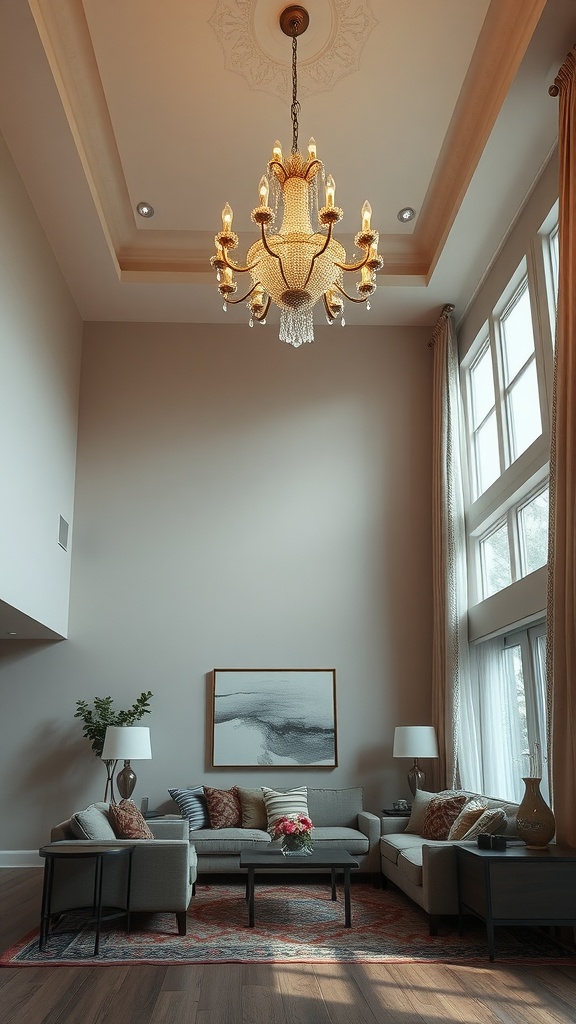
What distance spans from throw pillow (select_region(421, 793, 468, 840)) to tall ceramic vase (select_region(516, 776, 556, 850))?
1.73 meters

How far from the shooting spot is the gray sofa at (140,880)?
18.2 ft

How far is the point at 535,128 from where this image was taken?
22.1 ft

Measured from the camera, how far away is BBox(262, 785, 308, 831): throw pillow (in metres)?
8.05

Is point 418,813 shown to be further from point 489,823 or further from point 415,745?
point 489,823

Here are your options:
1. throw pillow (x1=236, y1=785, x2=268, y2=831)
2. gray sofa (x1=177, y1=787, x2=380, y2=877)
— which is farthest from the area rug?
throw pillow (x1=236, y1=785, x2=268, y2=831)

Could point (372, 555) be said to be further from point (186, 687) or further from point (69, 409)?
point (69, 409)

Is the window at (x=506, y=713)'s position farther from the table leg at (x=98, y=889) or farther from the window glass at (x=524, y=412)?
the table leg at (x=98, y=889)

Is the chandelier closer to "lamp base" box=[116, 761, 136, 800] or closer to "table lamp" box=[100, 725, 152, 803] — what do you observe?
"table lamp" box=[100, 725, 152, 803]

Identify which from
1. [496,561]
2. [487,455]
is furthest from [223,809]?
[487,455]

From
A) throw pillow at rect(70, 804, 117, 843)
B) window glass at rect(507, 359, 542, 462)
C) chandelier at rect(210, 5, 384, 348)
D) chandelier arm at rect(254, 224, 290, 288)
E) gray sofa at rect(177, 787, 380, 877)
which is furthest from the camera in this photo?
gray sofa at rect(177, 787, 380, 877)

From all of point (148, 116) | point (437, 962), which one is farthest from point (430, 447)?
point (437, 962)

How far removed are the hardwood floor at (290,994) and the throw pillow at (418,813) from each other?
2.91 meters

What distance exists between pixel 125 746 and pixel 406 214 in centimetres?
611

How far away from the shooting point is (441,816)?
23.4 feet
